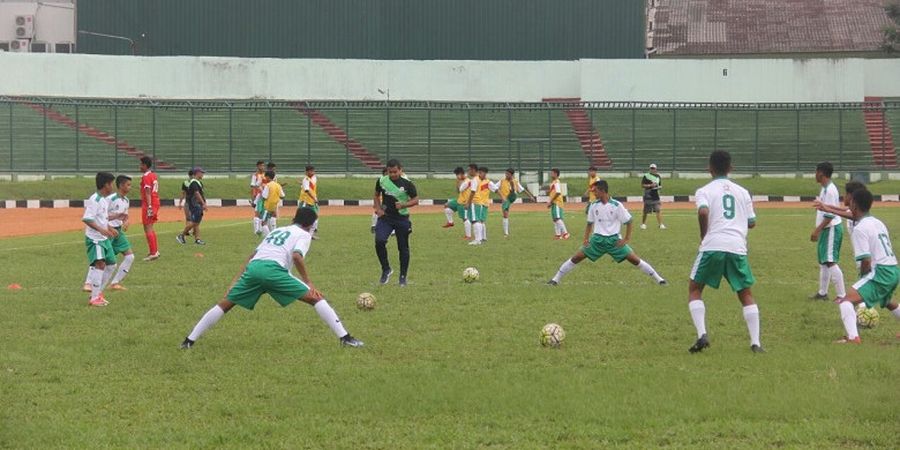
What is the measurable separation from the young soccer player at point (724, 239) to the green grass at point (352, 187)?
3626cm

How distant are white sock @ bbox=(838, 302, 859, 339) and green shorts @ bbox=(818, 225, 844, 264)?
11.3 feet

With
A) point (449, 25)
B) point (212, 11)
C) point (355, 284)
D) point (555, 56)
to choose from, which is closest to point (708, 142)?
point (555, 56)

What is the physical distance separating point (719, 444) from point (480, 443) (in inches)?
63.6

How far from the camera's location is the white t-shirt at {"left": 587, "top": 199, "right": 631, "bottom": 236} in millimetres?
16969

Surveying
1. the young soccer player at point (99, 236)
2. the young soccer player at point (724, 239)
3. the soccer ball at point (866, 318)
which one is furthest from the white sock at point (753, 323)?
the young soccer player at point (99, 236)

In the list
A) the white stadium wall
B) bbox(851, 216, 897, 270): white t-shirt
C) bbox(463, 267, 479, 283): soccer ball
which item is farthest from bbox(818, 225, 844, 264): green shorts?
the white stadium wall

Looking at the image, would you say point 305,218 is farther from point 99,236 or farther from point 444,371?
point 99,236

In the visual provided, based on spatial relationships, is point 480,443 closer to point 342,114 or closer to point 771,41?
point 342,114

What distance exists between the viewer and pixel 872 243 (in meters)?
11.6

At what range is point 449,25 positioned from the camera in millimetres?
63688

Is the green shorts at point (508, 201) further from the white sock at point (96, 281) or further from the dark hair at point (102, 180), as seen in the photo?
the white sock at point (96, 281)

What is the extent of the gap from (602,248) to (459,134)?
123 feet

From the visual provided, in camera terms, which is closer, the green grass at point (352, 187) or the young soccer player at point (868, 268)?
the young soccer player at point (868, 268)

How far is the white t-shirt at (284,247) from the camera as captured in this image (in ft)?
37.0
